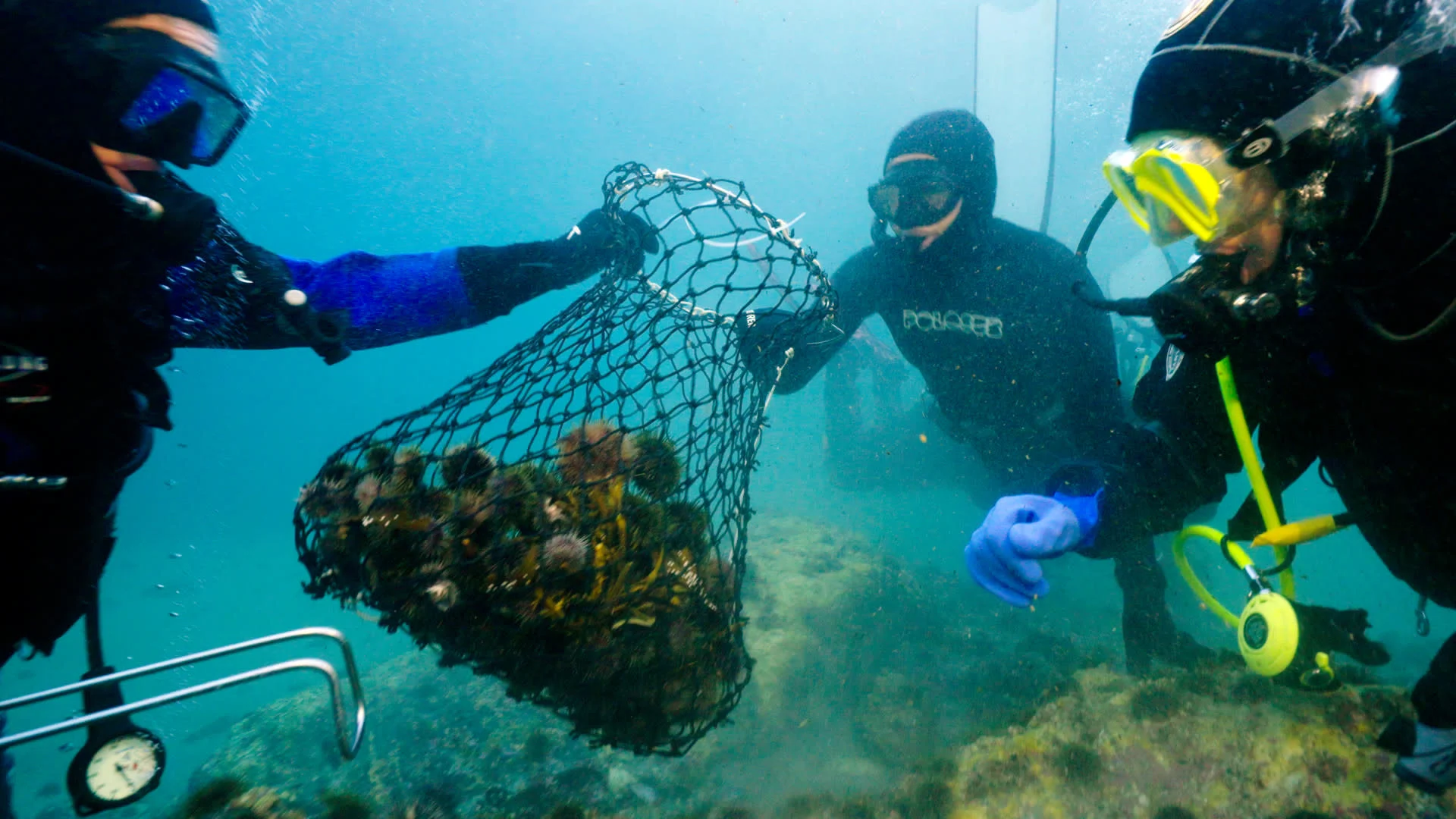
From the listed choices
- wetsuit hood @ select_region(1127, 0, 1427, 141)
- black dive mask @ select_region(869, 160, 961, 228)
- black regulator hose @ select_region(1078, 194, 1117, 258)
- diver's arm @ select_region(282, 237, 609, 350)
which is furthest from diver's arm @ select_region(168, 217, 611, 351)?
black dive mask @ select_region(869, 160, 961, 228)

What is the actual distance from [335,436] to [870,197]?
79234mm

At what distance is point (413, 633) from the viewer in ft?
6.37

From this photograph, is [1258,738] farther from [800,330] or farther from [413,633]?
[413,633]

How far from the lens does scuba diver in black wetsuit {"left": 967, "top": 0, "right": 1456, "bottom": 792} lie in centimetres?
134

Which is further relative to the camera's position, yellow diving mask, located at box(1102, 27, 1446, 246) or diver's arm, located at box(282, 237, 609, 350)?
diver's arm, located at box(282, 237, 609, 350)

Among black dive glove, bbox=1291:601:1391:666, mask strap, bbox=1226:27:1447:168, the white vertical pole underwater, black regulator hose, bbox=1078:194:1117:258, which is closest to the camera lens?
mask strap, bbox=1226:27:1447:168

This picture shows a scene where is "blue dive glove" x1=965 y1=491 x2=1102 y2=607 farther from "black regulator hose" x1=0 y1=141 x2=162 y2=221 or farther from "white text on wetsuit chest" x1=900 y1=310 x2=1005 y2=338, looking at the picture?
"black regulator hose" x1=0 y1=141 x2=162 y2=221

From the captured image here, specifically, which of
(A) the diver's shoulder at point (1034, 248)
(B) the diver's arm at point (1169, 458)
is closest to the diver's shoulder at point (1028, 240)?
(A) the diver's shoulder at point (1034, 248)

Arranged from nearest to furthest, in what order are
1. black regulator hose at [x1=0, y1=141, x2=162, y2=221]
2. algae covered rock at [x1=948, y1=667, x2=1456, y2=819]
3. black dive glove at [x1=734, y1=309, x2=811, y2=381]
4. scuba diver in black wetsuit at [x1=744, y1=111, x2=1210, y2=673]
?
black regulator hose at [x1=0, y1=141, x2=162, y2=221], algae covered rock at [x1=948, y1=667, x2=1456, y2=819], black dive glove at [x1=734, y1=309, x2=811, y2=381], scuba diver in black wetsuit at [x1=744, y1=111, x2=1210, y2=673]

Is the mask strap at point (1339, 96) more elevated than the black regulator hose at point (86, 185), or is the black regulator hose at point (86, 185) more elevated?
the mask strap at point (1339, 96)

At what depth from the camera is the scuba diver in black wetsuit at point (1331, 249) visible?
1342 mm

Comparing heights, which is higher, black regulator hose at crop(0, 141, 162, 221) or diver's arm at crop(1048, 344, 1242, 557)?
black regulator hose at crop(0, 141, 162, 221)

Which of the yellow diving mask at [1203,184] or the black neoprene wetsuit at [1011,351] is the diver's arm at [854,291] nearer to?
the black neoprene wetsuit at [1011,351]

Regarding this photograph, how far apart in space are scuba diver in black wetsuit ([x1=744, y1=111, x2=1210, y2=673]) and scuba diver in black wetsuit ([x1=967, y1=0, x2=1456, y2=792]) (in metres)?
2.54
